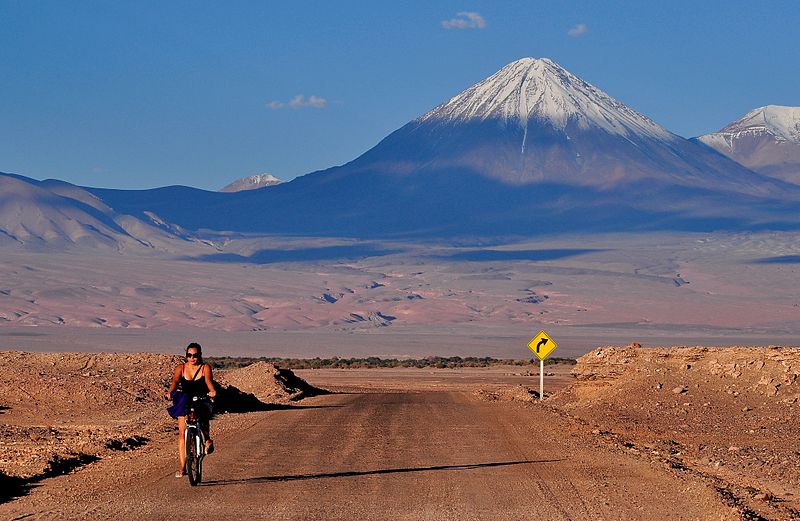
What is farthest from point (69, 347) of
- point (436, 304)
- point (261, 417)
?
point (436, 304)

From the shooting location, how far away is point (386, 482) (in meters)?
13.9

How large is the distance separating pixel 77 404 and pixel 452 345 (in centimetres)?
7440

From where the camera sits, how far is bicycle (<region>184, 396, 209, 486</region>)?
44.0ft

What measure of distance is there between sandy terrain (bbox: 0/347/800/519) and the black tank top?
0.91m

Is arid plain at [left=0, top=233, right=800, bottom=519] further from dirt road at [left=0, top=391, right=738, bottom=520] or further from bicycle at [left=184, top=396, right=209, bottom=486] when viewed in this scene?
bicycle at [left=184, top=396, right=209, bottom=486]

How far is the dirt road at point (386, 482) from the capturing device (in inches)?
470

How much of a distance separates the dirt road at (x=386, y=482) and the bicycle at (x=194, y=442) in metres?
0.18

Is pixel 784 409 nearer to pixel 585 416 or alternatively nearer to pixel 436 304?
pixel 585 416

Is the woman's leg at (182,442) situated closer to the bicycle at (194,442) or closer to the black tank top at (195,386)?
the bicycle at (194,442)

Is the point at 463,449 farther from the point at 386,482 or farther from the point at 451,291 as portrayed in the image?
the point at 451,291

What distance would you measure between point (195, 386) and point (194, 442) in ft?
1.98

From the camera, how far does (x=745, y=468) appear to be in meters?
15.7

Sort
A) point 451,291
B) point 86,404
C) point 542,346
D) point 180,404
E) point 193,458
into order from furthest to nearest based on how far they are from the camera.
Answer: point 451,291 < point 542,346 < point 86,404 < point 180,404 < point 193,458

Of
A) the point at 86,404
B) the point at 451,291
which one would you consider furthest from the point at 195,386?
the point at 451,291
